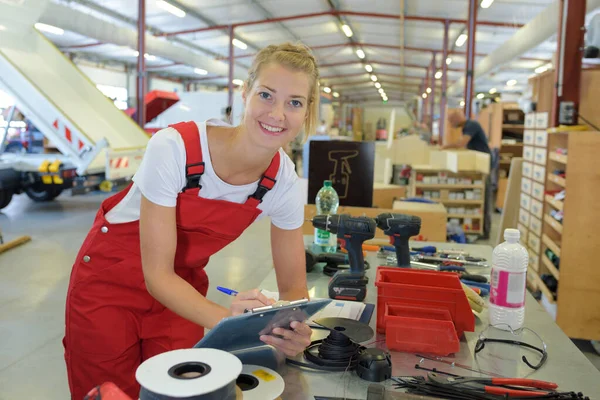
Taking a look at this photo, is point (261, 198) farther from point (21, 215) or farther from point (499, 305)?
point (21, 215)

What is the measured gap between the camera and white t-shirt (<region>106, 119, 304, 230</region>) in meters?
1.26

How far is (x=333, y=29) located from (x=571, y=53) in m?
10.2

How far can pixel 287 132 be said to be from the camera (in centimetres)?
135

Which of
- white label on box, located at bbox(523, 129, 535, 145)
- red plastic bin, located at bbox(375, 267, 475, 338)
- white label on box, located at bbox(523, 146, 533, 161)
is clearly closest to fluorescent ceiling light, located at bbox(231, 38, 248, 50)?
white label on box, located at bbox(523, 129, 535, 145)

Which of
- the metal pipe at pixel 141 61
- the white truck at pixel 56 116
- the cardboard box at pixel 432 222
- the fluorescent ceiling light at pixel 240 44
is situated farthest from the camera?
the fluorescent ceiling light at pixel 240 44

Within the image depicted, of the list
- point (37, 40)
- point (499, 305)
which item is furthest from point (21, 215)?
point (499, 305)

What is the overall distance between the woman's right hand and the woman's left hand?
2.7 inches

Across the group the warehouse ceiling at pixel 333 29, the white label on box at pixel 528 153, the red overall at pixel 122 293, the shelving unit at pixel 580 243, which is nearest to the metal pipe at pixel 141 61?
the warehouse ceiling at pixel 333 29

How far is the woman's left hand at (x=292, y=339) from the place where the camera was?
1.16 metres

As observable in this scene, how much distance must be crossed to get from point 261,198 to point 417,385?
635mm

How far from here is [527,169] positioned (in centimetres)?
471

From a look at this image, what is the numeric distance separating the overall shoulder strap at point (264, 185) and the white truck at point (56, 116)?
199 inches

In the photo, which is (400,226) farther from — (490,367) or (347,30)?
(347,30)

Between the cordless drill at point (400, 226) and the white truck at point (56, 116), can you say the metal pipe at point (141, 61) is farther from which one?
the cordless drill at point (400, 226)
